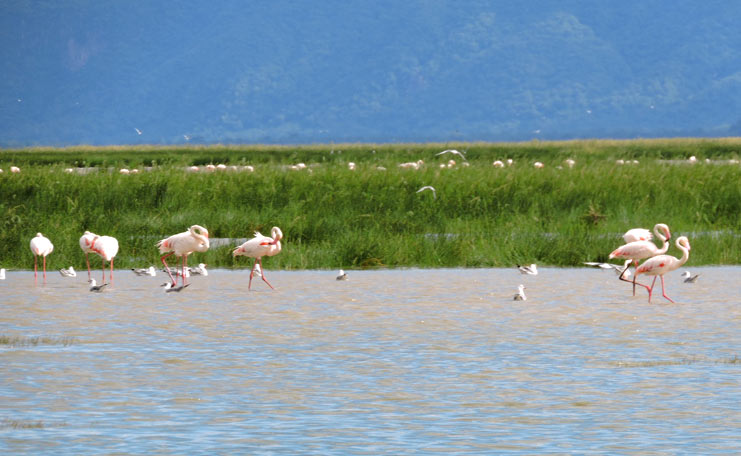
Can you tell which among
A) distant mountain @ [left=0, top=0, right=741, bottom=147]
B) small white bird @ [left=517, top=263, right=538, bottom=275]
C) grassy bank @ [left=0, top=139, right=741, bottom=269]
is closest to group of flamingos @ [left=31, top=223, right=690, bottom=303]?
small white bird @ [left=517, top=263, right=538, bottom=275]

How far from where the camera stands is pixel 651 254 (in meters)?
15.9

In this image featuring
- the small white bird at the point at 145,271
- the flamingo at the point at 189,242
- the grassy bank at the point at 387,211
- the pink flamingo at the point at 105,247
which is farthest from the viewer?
the grassy bank at the point at 387,211

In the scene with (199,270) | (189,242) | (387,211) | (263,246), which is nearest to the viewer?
(263,246)

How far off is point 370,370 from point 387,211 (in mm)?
12997

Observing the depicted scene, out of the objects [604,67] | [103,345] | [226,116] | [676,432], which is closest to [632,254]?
[103,345]

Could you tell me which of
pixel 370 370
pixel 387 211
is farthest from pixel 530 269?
pixel 370 370

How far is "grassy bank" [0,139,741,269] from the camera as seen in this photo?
19625 mm

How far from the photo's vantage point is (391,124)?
177125 millimetres

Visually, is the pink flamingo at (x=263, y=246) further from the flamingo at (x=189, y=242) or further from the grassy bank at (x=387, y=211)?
the grassy bank at (x=387, y=211)

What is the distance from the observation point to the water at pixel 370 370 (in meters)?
7.91

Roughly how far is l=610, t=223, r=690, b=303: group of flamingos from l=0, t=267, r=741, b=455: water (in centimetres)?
33

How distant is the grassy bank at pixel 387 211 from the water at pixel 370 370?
327 cm

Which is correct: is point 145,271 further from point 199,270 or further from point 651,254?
point 651,254

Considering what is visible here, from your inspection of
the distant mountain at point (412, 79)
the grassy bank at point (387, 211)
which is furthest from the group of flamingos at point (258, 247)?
the distant mountain at point (412, 79)
